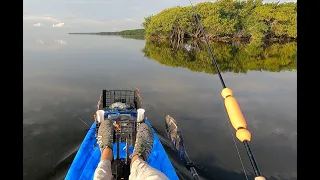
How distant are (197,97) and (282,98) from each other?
5.55 meters

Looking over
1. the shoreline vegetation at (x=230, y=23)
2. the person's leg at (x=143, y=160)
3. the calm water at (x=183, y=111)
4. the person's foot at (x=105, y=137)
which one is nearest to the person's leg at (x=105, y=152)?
the person's foot at (x=105, y=137)

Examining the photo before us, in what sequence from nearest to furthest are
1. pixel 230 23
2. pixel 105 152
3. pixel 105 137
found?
1. pixel 105 152
2. pixel 105 137
3. pixel 230 23

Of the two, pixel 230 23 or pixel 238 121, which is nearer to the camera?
pixel 238 121

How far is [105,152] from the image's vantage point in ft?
19.4

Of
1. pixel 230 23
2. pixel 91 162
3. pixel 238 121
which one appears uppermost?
pixel 230 23

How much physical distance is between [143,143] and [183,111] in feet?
28.6

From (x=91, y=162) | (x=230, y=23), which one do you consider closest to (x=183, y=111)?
(x=91, y=162)

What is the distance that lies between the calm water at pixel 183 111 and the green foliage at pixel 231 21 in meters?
37.4

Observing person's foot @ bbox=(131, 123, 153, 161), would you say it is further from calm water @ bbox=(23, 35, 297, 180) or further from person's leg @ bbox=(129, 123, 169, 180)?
calm water @ bbox=(23, 35, 297, 180)

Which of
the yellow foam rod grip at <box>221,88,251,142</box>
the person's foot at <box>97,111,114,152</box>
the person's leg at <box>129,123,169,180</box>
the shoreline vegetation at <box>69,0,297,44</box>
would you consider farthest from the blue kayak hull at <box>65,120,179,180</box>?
the shoreline vegetation at <box>69,0,297,44</box>

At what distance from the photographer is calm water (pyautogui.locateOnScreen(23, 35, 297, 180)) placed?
9.18 m

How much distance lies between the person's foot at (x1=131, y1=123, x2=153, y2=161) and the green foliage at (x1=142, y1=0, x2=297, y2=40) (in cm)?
5600

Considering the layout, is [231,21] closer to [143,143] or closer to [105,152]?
[143,143]
